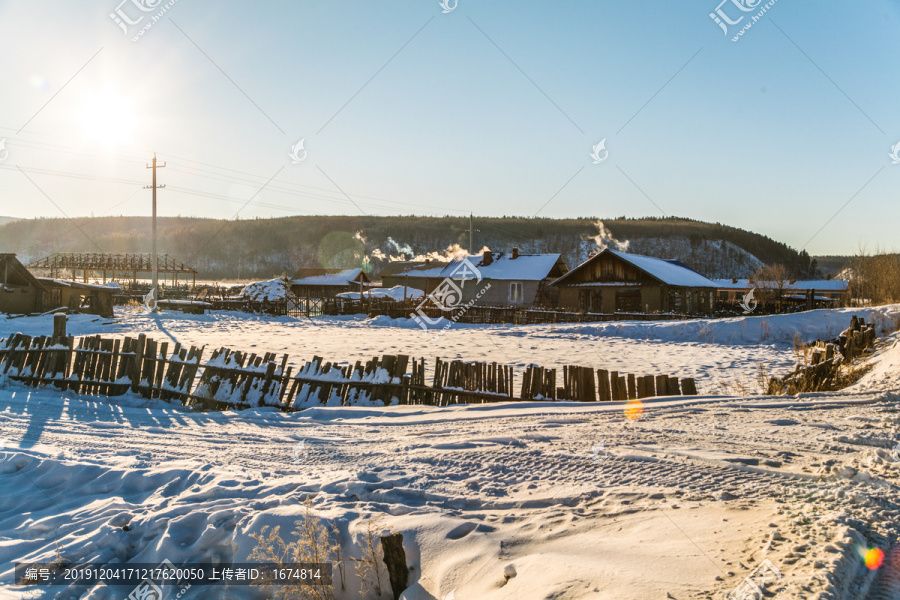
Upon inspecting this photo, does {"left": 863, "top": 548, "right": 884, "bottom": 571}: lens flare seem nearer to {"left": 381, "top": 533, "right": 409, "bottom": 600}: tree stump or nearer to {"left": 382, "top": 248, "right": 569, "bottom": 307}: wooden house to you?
{"left": 381, "top": 533, "right": 409, "bottom": 600}: tree stump

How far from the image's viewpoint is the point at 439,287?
5159cm

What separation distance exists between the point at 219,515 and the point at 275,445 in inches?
86.7

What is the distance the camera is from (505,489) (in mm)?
4480

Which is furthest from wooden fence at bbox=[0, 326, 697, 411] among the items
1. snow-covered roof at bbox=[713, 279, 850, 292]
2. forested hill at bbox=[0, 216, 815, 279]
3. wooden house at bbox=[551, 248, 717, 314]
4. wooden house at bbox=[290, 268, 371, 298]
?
forested hill at bbox=[0, 216, 815, 279]

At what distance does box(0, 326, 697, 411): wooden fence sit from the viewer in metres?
8.48

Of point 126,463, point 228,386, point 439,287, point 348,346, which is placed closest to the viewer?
point 126,463

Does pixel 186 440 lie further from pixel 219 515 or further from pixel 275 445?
pixel 219 515

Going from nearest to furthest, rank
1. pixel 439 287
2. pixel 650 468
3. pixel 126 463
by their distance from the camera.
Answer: pixel 650 468, pixel 126 463, pixel 439 287

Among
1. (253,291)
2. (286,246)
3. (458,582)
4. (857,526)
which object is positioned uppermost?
(286,246)

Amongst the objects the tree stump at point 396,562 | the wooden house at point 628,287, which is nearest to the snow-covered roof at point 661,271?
the wooden house at point 628,287

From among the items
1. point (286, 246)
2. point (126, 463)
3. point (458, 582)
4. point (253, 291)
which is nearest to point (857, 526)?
point (458, 582)

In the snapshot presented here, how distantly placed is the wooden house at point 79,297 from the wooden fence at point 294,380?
20.4m

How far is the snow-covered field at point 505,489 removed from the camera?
2.98 meters

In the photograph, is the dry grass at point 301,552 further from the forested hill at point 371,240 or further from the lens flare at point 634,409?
the forested hill at point 371,240
